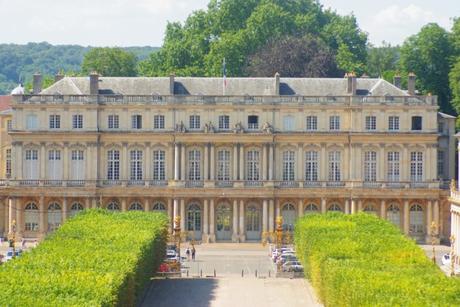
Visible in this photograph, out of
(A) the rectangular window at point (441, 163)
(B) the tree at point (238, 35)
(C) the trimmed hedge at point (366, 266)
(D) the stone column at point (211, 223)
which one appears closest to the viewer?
(C) the trimmed hedge at point (366, 266)

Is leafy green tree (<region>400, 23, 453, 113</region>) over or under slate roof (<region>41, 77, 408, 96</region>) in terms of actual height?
over

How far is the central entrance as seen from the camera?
393ft

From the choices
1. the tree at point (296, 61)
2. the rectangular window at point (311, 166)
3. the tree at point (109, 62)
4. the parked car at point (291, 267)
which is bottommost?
the parked car at point (291, 267)

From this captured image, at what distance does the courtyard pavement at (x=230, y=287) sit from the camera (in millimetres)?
81062

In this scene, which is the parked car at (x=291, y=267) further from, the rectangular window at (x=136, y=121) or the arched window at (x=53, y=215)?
the arched window at (x=53, y=215)

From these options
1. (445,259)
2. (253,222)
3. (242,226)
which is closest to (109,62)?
(253,222)

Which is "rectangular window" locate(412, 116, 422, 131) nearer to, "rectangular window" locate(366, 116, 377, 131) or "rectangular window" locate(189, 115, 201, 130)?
"rectangular window" locate(366, 116, 377, 131)

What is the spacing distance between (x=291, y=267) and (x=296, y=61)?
5547cm

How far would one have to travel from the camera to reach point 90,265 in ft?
226

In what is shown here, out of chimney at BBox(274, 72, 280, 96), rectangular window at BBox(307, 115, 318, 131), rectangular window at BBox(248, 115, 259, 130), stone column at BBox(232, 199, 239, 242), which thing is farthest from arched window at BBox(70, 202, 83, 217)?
rectangular window at BBox(307, 115, 318, 131)

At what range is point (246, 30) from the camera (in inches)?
6427

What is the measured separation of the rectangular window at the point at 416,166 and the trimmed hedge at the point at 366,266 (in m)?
19.4

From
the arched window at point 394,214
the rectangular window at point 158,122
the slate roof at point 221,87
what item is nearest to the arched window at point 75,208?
the rectangular window at point 158,122

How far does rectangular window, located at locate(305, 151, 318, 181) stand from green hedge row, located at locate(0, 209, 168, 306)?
24.0 m
